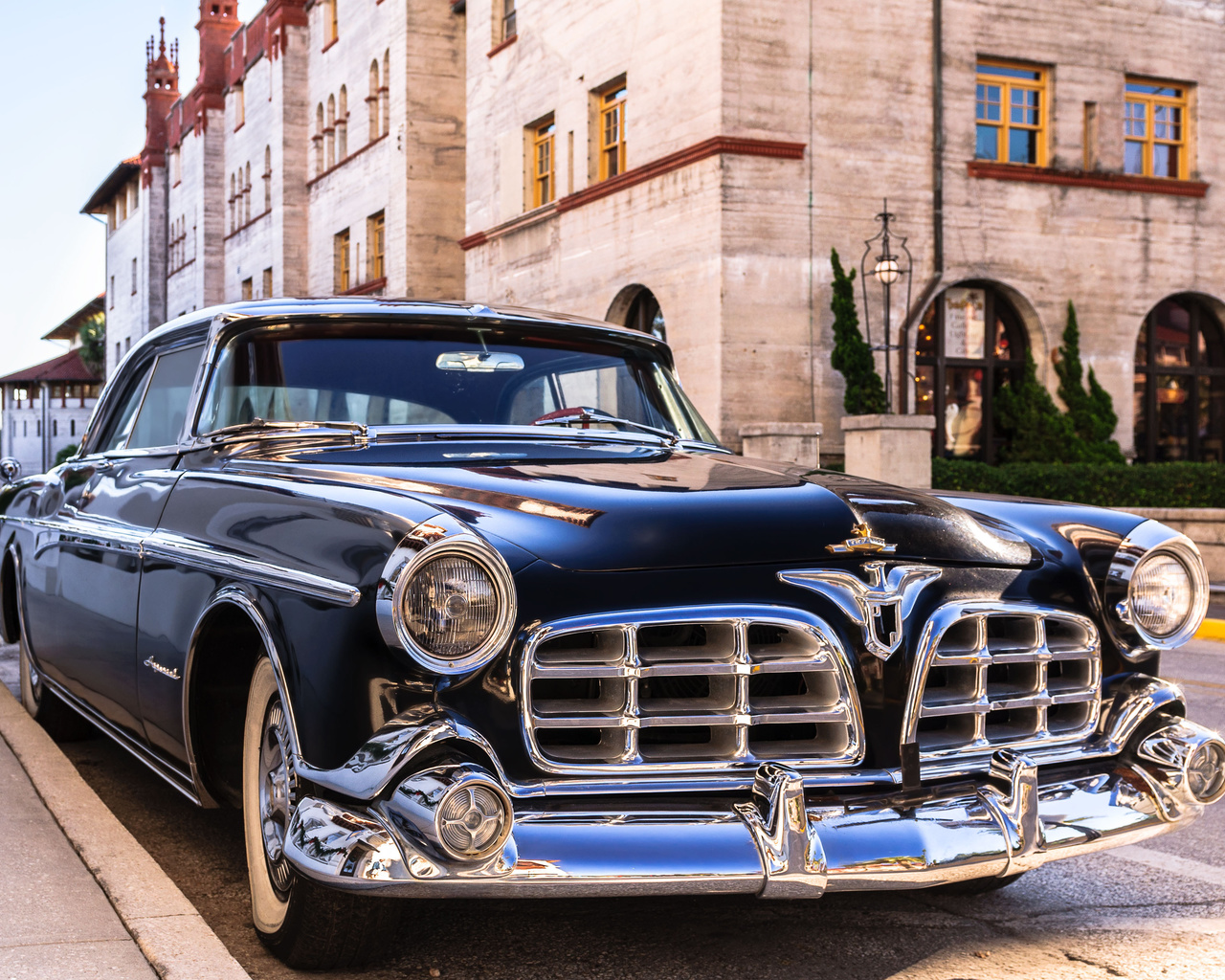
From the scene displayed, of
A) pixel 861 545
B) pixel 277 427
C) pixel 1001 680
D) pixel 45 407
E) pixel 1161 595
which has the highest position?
pixel 45 407

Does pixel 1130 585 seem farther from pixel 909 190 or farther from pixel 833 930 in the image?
pixel 909 190

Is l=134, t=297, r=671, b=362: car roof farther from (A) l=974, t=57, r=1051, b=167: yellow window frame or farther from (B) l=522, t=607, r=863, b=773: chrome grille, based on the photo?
(A) l=974, t=57, r=1051, b=167: yellow window frame

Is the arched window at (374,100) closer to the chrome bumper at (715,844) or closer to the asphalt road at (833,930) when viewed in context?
the asphalt road at (833,930)

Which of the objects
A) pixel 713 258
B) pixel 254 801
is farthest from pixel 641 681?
pixel 713 258

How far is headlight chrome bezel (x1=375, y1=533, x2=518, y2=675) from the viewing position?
8.91ft

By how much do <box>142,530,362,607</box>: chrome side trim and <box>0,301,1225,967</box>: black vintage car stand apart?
11 millimetres

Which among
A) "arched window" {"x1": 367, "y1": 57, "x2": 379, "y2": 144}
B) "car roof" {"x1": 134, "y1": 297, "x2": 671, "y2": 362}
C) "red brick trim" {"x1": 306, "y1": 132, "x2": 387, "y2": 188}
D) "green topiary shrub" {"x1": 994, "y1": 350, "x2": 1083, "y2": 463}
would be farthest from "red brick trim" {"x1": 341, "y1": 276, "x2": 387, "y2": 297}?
"car roof" {"x1": 134, "y1": 297, "x2": 671, "y2": 362}

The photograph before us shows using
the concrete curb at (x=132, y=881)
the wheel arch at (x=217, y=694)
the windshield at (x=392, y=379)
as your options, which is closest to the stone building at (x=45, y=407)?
the concrete curb at (x=132, y=881)

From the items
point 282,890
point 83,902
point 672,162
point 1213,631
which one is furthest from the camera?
point 672,162

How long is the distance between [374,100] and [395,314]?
2765cm

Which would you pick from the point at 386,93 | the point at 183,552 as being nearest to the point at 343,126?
the point at 386,93

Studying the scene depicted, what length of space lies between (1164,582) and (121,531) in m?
3.16

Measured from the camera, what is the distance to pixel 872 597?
9.84 ft

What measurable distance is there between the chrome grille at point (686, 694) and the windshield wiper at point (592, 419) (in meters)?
1.57
